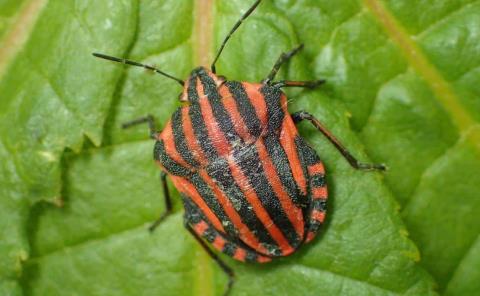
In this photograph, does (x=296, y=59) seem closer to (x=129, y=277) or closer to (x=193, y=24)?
(x=193, y=24)

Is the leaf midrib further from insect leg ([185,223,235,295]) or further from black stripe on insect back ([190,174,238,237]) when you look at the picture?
insect leg ([185,223,235,295])

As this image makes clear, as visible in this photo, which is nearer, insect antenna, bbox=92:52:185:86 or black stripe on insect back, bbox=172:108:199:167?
insect antenna, bbox=92:52:185:86

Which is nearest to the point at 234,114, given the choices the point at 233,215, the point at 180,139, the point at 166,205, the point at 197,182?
the point at 180,139

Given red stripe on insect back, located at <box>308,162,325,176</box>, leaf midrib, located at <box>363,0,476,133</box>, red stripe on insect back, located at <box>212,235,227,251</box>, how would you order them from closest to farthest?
1. leaf midrib, located at <box>363,0,476,133</box>
2. red stripe on insect back, located at <box>308,162,325,176</box>
3. red stripe on insect back, located at <box>212,235,227,251</box>

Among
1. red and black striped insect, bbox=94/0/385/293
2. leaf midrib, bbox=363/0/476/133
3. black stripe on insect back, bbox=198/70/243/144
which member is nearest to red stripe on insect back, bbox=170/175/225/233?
red and black striped insect, bbox=94/0/385/293

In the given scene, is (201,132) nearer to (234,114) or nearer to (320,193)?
(234,114)

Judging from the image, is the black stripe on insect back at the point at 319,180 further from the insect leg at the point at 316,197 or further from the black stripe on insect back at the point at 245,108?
the black stripe on insect back at the point at 245,108

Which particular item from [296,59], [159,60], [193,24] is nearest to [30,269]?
[159,60]

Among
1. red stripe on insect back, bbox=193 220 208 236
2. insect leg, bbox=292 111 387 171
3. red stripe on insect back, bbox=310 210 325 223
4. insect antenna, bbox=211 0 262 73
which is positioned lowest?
red stripe on insect back, bbox=193 220 208 236
